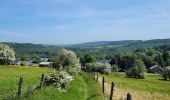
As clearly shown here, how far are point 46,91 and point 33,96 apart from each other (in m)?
2.97

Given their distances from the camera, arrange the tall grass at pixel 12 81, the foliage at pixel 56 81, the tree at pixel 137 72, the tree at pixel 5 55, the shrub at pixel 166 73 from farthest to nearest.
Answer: the shrub at pixel 166 73 → the tree at pixel 137 72 → the tree at pixel 5 55 → the tall grass at pixel 12 81 → the foliage at pixel 56 81

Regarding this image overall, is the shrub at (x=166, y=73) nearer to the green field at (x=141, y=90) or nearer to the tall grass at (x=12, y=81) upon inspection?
the green field at (x=141, y=90)

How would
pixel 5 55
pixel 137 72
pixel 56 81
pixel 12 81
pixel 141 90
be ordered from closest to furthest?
pixel 56 81 < pixel 12 81 < pixel 141 90 < pixel 5 55 < pixel 137 72

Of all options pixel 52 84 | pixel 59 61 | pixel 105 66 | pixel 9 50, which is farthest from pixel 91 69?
pixel 52 84

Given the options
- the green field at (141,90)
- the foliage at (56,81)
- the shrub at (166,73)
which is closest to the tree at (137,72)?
the shrub at (166,73)

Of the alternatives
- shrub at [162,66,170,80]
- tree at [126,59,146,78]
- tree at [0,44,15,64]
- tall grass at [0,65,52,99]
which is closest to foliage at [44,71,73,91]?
tall grass at [0,65,52,99]

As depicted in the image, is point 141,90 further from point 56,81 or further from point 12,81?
point 56,81

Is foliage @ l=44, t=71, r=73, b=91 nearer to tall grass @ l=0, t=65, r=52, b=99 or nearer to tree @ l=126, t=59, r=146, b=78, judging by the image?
tall grass @ l=0, t=65, r=52, b=99

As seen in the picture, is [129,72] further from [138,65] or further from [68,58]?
[68,58]

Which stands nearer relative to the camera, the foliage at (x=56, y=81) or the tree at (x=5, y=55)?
the foliage at (x=56, y=81)

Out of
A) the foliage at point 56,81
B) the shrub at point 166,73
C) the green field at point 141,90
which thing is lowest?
the shrub at point 166,73

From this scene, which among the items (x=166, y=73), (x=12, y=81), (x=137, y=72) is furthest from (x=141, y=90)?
(x=166, y=73)

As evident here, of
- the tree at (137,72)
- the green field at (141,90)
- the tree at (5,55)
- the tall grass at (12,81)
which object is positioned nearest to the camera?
the tall grass at (12,81)

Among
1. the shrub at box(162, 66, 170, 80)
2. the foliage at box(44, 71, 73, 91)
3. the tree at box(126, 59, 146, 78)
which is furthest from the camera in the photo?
the shrub at box(162, 66, 170, 80)
